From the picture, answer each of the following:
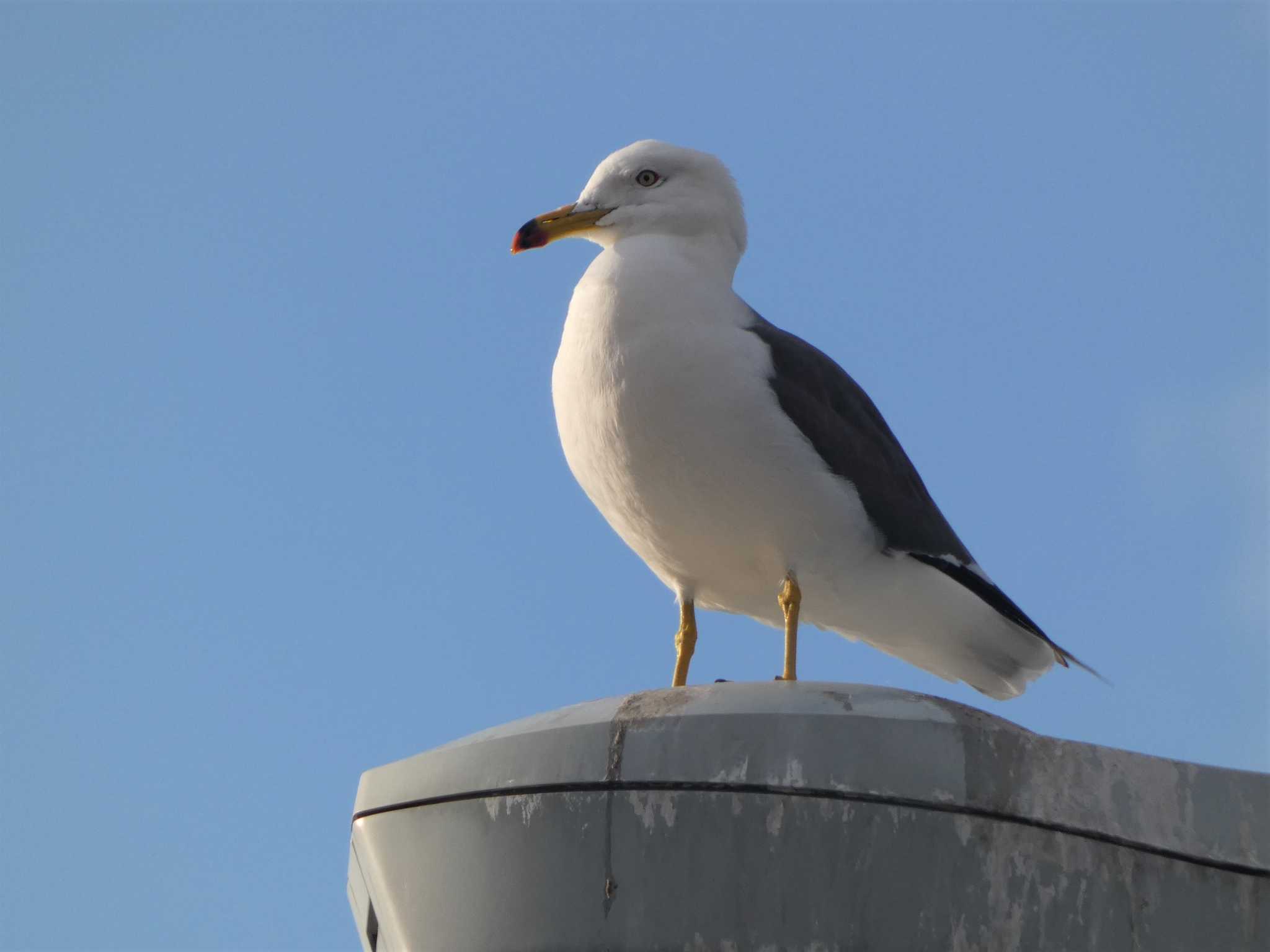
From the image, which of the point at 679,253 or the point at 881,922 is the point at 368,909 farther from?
the point at 679,253

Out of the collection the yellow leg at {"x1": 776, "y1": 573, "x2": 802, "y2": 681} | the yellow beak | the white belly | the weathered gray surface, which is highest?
the yellow beak

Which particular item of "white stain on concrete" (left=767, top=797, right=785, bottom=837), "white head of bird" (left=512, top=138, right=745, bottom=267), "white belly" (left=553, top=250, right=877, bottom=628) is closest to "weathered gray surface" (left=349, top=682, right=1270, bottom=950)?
"white stain on concrete" (left=767, top=797, right=785, bottom=837)

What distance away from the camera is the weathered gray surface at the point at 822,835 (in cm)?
387

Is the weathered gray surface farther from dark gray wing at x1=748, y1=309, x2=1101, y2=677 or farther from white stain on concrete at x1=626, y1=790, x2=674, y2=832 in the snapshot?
dark gray wing at x1=748, y1=309, x2=1101, y2=677

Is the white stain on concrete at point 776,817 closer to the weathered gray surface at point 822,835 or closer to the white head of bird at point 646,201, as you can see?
the weathered gray surface at point 822,835

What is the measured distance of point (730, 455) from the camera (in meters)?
6.14

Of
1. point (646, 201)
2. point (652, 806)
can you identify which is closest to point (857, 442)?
point (646, 201)

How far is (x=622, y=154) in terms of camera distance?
24.4ft

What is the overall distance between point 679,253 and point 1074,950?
3806mm

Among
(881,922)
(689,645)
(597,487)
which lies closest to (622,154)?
(597,487)

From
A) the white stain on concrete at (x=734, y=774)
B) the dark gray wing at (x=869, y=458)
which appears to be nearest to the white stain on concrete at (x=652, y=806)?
the white stain on concrete at (x=734, y=774)

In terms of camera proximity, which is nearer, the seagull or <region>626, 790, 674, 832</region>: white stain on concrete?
<region>626, 790, 674, 832</region>: white stain on concrete

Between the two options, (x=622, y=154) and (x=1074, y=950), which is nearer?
(x=1074, y=950)

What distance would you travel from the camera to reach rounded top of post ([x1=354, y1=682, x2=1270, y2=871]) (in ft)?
13.0
